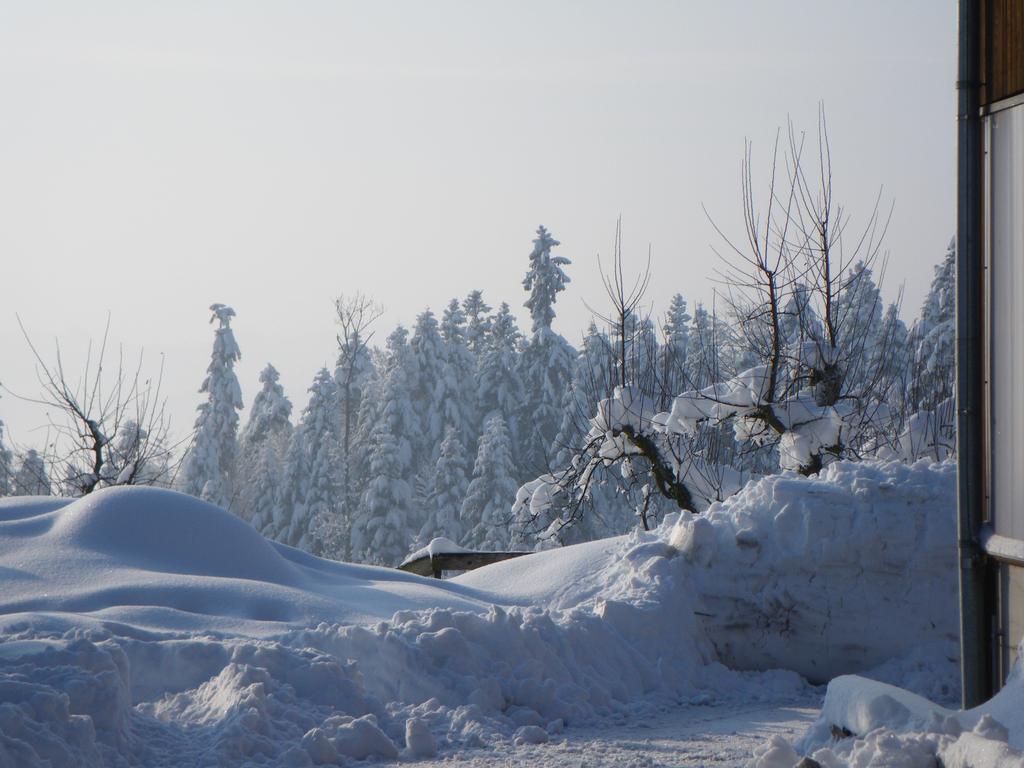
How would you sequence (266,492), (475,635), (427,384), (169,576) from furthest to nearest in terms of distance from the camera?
1. (427,384)
2. (266,492)
3. (169,576)
4. (475,635)

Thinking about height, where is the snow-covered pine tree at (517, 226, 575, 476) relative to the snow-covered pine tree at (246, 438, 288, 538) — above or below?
above

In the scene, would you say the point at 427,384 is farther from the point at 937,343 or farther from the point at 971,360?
the point at 971,360

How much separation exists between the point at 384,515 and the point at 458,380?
22.8ft

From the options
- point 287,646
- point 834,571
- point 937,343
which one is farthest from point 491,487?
point 287,646

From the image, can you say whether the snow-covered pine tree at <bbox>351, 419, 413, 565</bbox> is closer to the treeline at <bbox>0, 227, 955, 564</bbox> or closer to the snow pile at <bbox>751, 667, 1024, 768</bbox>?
the treeline at <bbox>0, 227, 955, 564</bbox>

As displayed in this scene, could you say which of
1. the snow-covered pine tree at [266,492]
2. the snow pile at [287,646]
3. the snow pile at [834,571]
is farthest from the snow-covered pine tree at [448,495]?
the snow pile at [834,571]

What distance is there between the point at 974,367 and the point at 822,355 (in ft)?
25.1

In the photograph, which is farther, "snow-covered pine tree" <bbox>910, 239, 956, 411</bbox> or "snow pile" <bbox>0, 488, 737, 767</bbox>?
"snow-covered pine tree" <bbox>910, 239, 956, 411</bbox>

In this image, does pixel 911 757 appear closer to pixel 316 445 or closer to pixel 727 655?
pixel 727 655

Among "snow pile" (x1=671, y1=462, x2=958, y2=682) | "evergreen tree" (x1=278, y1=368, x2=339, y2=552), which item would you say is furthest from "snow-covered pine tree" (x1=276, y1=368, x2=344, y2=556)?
"snow pile" (x1=671, y1=462, x2=958, y2=682)

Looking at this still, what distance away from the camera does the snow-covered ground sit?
15.9ft

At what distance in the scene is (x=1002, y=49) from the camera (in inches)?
202

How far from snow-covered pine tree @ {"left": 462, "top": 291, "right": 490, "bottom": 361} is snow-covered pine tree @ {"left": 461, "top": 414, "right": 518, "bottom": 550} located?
940 cm

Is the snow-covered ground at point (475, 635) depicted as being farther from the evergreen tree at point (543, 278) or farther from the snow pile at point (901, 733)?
the evergreen tree at point (543, 278)
